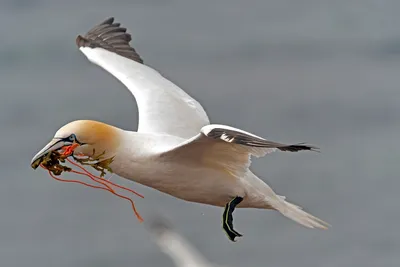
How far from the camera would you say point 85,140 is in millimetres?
12930

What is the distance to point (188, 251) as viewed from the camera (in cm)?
1545

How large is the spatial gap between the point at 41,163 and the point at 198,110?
3456mm

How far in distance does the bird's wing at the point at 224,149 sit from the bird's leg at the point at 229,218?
304 millimetres

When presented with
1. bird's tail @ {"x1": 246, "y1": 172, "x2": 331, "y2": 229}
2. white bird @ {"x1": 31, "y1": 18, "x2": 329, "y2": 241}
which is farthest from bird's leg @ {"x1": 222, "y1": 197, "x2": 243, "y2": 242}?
bird's tail @ {"x1": 246, "y1": 172, "x2": 331, "y2": 229}

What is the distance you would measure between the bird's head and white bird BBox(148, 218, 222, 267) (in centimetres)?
242

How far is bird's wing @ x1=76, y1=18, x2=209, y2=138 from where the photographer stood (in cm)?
1532

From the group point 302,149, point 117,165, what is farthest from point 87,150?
point 302,149

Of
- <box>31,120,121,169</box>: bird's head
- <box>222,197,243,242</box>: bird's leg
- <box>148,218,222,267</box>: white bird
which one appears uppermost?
<box>31,120,121,169</box>: bird's head

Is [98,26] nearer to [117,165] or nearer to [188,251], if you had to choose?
[188,251]

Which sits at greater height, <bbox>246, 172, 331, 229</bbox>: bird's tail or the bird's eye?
the bird's eye

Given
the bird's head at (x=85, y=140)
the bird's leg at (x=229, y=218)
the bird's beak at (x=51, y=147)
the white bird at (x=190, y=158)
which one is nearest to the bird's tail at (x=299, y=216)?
the white bird at (x=190, y=158)

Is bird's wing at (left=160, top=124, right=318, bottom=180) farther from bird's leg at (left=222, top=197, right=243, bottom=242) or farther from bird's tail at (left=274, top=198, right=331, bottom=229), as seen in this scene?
bird's tail at (left=274, top=198, right=331, bottom=229)

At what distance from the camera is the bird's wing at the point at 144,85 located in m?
15.3

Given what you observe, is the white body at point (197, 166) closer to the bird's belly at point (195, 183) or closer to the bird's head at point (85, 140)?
the bird's belly at point (195, 183)
